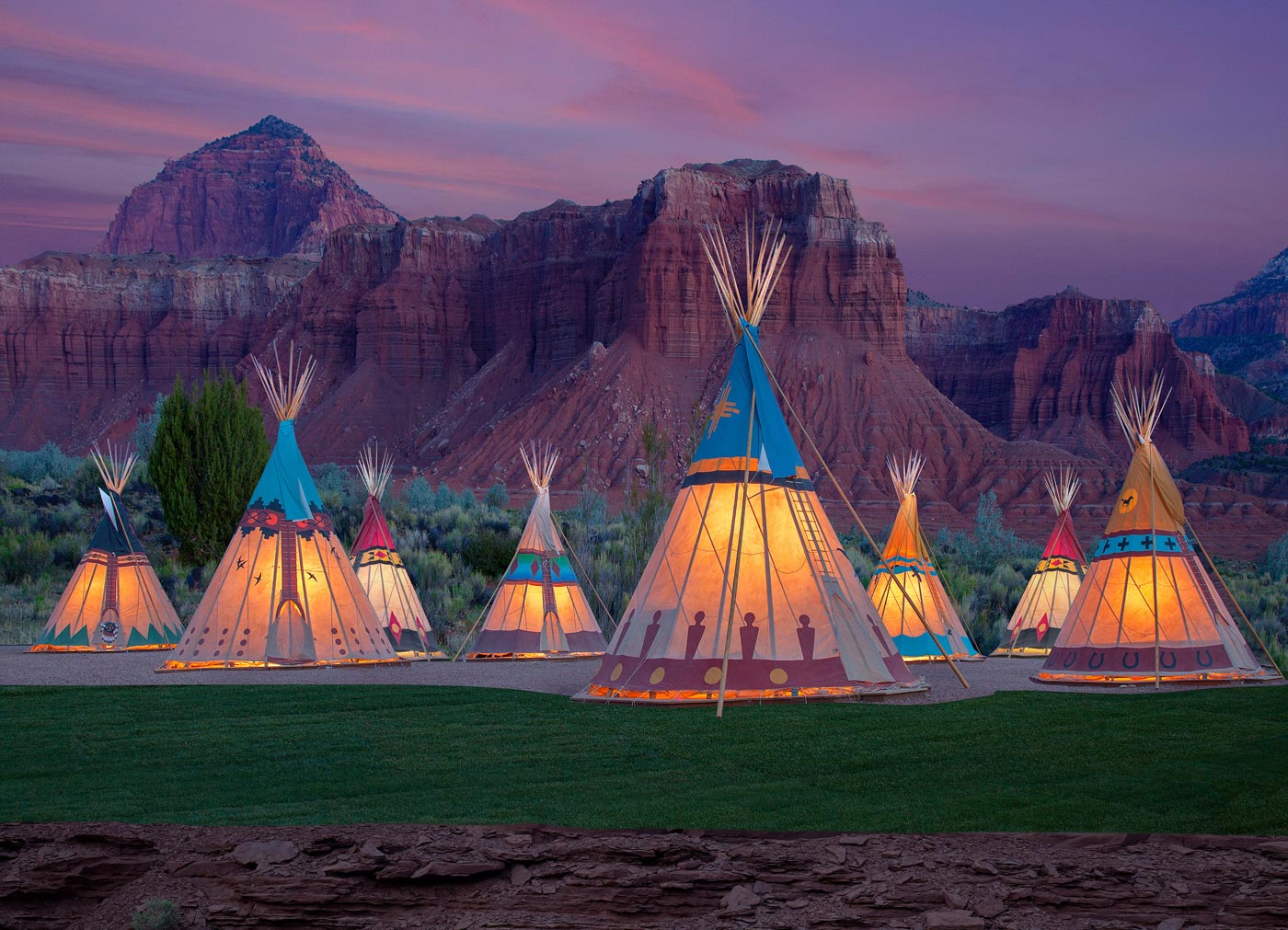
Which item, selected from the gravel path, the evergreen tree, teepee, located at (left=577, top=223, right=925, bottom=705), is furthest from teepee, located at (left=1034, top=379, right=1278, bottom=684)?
the evergreen tree

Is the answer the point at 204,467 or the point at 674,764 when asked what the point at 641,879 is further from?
the point at 204,467

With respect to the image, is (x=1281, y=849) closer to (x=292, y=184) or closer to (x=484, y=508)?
(x=484, y=508)

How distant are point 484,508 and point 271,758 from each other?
999 inches

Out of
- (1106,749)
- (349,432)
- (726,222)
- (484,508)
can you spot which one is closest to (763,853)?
(1106,749)

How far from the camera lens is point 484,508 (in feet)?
108

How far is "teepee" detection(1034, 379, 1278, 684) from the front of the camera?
12.2 meters

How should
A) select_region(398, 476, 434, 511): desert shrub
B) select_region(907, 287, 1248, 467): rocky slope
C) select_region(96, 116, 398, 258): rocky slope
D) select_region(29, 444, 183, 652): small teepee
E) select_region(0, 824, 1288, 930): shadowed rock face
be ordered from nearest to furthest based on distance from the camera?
select_region(0, 824, 1288, 930): shadowed rock face → select_region(29, 444, 183, 652): small teepee → select_region(398, 476, 434, 511): desert shrub → select_region(907, 287, 1248, 467): rocky slope → select_region(96, 116, 398, 258): rocky slope

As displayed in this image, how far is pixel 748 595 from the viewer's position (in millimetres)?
10094

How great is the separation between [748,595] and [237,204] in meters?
151

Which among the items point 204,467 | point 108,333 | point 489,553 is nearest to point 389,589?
point 489,553

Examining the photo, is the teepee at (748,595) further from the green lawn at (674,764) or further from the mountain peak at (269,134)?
→ the mountain peak at (269,134)

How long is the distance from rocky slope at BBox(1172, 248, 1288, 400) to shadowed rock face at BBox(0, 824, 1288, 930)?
102m

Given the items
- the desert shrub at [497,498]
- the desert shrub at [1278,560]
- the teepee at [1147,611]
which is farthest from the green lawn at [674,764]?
the desert shrub at [497,498]

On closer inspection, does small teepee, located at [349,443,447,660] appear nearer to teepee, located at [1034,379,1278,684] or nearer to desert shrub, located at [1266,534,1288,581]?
teepee, located at [1034,379,1278,684]
